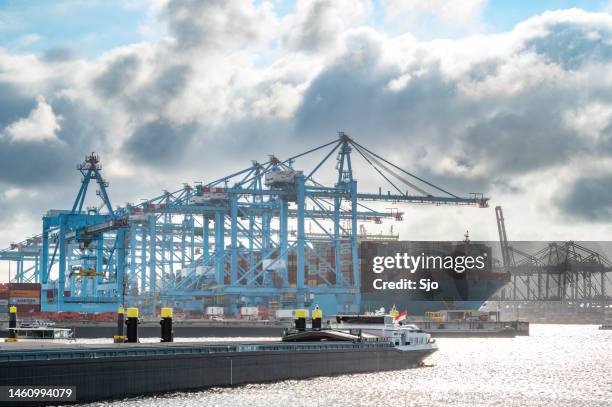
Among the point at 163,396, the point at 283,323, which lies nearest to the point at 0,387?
the point at 163,396

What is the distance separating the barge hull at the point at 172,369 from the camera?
4666 cm

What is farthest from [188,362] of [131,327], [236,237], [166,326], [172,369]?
[236,237]

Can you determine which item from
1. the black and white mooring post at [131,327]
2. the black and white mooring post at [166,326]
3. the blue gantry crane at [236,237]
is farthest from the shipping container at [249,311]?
the black and white mooring post at [166,326]

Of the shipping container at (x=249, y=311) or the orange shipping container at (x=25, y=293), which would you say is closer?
the shipping container at (x=249, y=311)

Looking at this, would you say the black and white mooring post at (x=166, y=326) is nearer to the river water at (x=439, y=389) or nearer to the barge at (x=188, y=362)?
the barge at (x=188, y=362)

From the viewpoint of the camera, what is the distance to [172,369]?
5419 cm

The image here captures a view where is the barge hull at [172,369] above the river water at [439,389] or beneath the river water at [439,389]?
above

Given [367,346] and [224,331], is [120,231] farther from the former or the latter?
[367,346]

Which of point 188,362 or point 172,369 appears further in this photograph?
point 188,362

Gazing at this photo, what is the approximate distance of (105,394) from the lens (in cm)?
4925

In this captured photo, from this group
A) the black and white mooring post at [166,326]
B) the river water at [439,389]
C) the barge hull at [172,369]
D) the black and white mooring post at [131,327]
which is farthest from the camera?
the black and white mooring post at [131,327]

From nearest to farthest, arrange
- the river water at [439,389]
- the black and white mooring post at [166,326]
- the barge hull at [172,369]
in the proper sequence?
the barge hull at [172,369] → the river water at [439,389] → the black and white mooring post at [166,326]

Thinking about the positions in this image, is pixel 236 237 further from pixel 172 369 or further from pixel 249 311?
pixel 172 369

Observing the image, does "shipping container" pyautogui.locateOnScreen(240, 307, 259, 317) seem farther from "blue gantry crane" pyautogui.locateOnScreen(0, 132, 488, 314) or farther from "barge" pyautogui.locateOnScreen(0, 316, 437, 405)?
→ "barge" pyautogui.locateOnScreen(0, 316, 437, 405)
